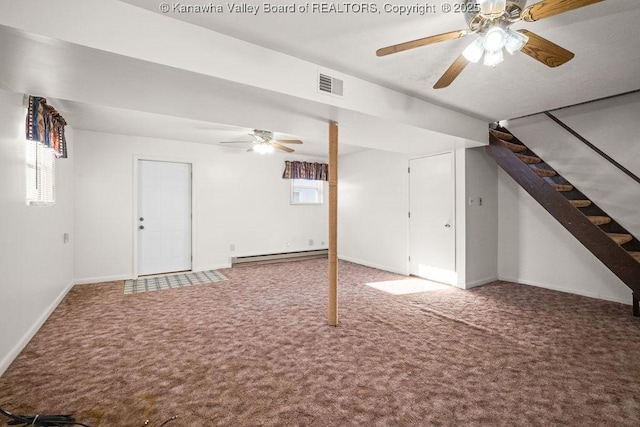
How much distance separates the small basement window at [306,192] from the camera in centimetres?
675

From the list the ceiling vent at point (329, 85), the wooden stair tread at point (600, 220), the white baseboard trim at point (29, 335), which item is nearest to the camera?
the white baseboard trim at point (29, 335)

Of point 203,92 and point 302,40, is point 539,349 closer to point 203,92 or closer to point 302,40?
point 302,40

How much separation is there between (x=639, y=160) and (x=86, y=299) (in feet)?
23.3

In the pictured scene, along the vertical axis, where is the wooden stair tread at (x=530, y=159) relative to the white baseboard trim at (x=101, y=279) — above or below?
above

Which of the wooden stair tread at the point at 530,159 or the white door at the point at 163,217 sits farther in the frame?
the white door at the point at 163,217

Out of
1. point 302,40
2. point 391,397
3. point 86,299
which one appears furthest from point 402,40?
point 86,299

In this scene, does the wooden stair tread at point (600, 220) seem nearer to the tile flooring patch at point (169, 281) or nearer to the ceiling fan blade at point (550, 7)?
the ceiling fan blade at point (550, 7)

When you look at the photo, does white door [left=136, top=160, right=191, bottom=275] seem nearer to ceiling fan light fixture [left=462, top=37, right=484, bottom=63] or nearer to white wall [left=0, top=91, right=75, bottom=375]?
white wall [left=0, top=91, right=75, bottom=375]

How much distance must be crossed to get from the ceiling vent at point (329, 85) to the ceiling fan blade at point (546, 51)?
1.38 metres

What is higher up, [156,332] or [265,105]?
[265,105]

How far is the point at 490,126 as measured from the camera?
4.29 m

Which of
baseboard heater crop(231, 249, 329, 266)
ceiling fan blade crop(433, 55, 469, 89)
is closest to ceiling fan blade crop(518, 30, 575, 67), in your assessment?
ceiling fan blade crop(433, 55, 469, 89)

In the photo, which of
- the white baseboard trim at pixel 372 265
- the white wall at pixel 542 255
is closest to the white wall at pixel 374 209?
the white baseboard trim at pixel 372 265

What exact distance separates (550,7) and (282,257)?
5722 mm
